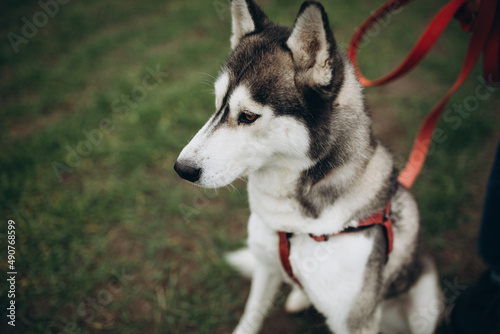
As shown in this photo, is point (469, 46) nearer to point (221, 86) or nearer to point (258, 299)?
point (221, 86)

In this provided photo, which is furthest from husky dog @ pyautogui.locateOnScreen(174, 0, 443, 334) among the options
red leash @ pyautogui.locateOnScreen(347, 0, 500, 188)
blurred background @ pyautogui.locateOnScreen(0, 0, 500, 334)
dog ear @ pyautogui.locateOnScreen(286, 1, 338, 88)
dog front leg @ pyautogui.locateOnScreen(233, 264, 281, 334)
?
blurred background @ pyautogui.locateOnScreen(0, 0, 500, 334)

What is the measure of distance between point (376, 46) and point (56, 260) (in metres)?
5.27

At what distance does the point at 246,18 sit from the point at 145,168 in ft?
7.46

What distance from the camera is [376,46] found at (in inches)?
199

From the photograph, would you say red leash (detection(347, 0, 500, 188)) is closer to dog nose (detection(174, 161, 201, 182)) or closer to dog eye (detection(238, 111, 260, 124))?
dog eye (detection(238, 111, 260, 124))

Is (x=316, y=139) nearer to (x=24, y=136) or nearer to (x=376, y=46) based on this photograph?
(x=24, y=136)

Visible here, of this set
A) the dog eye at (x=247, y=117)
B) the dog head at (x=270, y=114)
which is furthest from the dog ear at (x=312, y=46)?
the dog eye at (x=247, y=117)

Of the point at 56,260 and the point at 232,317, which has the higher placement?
the point at 56,260

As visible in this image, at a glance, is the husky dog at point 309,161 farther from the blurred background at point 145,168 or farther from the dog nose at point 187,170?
the blurred background at point 145,168

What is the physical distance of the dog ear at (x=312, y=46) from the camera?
1.30 m

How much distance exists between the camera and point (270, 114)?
148 centimetres

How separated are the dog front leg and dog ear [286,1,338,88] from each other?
1357mm

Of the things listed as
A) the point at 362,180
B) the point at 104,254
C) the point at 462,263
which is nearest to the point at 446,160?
the point at 462,263

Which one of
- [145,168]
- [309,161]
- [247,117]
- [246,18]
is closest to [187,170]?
[247,117]
